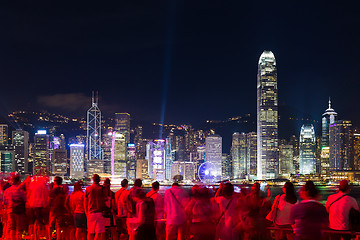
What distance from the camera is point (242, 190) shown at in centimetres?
1012

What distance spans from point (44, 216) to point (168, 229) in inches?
134

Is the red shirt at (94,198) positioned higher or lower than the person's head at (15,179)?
lower

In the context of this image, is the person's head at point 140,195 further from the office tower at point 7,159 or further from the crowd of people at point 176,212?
the office tower at point 7,159

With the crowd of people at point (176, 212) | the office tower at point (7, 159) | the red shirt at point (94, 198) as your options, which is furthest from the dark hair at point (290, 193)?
the office tower at point (7, 159)

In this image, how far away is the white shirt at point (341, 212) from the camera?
818cm

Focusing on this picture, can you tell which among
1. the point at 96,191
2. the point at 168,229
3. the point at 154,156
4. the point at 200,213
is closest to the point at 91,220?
the point at 96,191

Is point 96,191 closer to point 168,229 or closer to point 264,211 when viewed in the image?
point 168,229

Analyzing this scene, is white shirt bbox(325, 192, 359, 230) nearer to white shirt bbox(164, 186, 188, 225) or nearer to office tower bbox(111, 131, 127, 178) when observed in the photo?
white shirt bbox(164, 186, 188, 225)

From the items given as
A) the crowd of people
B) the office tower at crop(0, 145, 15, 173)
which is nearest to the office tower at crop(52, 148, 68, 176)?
the office tower at crop(0, 145, 15, 173)

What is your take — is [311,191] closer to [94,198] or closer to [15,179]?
[94,198]

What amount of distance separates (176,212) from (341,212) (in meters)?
3.01

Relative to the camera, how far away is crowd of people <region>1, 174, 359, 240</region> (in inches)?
294

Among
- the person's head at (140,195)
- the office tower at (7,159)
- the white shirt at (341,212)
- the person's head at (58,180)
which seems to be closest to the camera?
the person's head at (140,195)

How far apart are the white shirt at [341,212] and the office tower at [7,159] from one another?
178 meters
